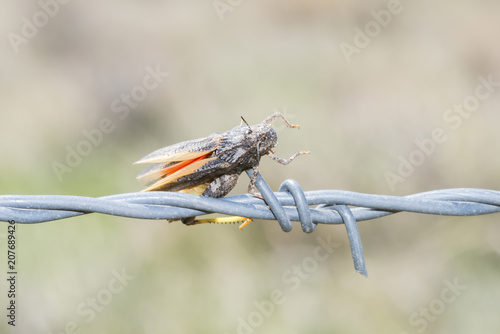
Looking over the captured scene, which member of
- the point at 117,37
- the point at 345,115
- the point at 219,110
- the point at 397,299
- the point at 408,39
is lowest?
the point at 397,299

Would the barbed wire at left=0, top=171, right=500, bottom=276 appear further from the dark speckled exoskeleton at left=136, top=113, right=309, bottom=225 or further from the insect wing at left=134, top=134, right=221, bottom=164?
the insect wing at left=134, top=134, right=221, bottom=164

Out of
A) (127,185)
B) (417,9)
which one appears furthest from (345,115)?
(127,185)

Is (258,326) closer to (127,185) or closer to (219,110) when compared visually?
(127,185)

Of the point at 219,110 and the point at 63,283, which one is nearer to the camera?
the point at 63,283

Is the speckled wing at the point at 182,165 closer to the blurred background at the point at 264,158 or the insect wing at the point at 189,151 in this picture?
the insect wing at the point at 189,151

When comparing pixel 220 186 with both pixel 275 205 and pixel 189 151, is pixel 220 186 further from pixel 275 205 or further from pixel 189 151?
pixel 275 205
